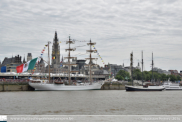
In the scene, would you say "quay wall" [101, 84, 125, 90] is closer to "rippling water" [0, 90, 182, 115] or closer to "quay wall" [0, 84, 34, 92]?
"quay wall" [0, 84, 34, 92]

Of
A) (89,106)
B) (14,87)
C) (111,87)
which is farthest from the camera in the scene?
(111,87)

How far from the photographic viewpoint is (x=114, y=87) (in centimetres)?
10688

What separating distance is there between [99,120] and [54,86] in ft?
240

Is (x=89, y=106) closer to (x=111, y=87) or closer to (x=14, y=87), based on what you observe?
(x=14, y=87)

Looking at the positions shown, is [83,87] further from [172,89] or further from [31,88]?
[172,89]

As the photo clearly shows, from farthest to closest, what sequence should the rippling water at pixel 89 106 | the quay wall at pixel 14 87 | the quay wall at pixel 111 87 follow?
1. the quay wall at pixel 111 87
2. the quay wall at pixel 14 87
3. the rippling water at pixel 89 106

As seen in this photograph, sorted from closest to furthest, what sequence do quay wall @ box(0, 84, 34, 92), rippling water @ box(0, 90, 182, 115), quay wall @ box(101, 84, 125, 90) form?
rippling water @ box(0, 90, 182, 115) → quay wall @ box(0, 84, 34, 92) → quay wall @ box(101, 84, 125, 90)

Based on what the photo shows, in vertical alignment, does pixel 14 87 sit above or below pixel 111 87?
above

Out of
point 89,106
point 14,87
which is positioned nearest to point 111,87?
point 14,87

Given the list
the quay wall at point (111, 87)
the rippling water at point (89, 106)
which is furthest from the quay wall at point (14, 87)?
the rippling water at point (89, 106)

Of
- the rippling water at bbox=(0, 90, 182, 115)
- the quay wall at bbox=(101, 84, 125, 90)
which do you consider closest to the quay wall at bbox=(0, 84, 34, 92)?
the quay wall at bbox=(101, 84, 125, 90)

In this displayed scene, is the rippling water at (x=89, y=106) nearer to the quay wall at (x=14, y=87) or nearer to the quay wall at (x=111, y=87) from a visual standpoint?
the quay wall at (x=14, y=87)

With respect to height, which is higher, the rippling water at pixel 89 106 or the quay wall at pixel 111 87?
the rippling water at pixel 89 106

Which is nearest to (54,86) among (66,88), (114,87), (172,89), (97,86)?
(66,88)
